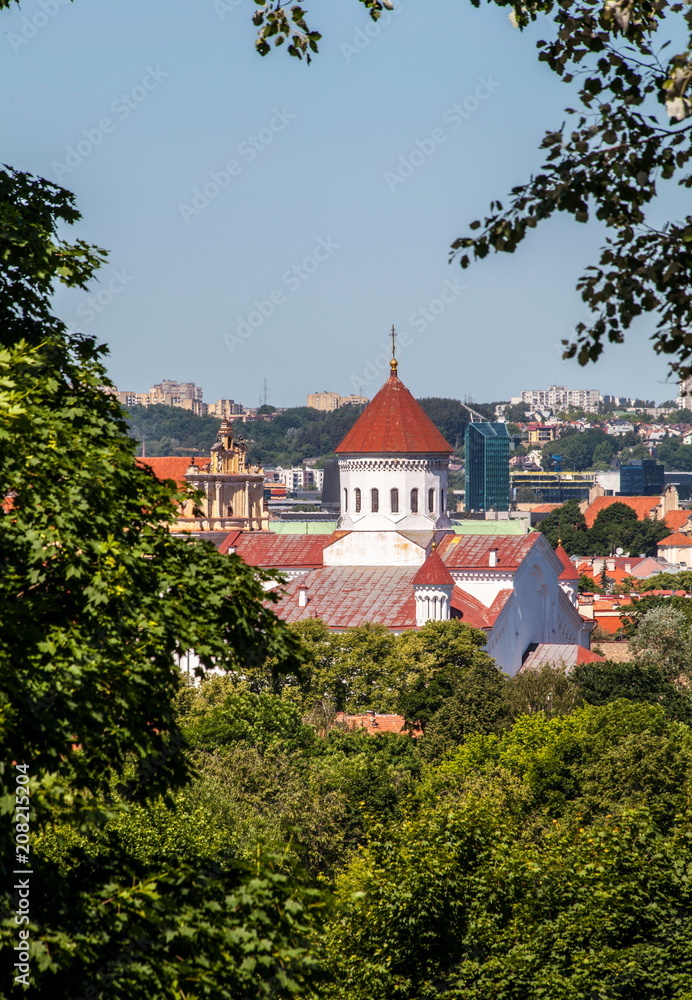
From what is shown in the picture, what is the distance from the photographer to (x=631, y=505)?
166 metres

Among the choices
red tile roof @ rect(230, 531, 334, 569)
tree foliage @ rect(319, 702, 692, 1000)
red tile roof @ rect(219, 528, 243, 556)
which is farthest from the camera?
red tile roof @ rect(219, 528, 243, 556)

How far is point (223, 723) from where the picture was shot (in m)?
31.6

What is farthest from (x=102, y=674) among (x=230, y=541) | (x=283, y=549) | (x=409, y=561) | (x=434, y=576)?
(x=230, y=541)

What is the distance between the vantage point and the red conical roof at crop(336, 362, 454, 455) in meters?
61.3

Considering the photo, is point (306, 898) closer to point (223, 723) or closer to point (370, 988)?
point (370, 988)

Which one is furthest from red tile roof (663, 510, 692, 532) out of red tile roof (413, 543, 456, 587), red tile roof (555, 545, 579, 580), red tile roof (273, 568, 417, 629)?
red tile roof (413, 543, 456, 587)

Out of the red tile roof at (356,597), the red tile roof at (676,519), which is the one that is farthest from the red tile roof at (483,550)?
the red tile roof at (676,519)

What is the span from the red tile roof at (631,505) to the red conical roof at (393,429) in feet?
298

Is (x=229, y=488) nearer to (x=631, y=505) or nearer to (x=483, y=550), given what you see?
(x=483, y=550)

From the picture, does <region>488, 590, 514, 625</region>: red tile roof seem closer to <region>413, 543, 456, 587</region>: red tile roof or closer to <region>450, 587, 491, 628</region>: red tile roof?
<region>450, 587, 491, 628</region>: red tile roof

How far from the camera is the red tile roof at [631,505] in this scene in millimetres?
155875

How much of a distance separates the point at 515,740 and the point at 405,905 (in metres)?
18.0

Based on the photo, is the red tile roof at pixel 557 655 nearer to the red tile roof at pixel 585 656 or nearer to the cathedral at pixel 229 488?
the red tile roof at pixel 585 656

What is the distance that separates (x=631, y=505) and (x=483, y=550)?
112 metres
